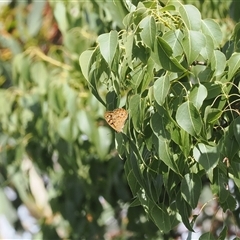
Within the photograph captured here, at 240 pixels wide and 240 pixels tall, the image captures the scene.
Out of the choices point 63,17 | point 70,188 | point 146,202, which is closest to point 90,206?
point 70,188

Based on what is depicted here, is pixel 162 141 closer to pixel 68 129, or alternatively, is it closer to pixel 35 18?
pixel 68 129

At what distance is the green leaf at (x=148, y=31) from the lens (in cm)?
167

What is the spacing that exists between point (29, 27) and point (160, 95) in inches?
94.5

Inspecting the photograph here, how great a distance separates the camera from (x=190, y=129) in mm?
1639

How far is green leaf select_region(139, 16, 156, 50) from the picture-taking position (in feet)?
5.47

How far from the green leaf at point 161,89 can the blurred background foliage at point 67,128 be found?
0.89 meters

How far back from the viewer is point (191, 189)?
1.72 m

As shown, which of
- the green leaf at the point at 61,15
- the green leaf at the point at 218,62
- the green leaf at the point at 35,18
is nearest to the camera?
the green leaf at the point at 218,62

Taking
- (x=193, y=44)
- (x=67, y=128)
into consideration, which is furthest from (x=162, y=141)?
(x=67, y=128)

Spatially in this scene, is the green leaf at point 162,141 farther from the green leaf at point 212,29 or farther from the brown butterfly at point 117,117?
the green leaf at point 212,29

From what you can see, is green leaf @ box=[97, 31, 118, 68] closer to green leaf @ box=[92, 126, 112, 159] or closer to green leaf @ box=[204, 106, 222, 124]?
green leaf @ box=[204, 106, 222, 124]

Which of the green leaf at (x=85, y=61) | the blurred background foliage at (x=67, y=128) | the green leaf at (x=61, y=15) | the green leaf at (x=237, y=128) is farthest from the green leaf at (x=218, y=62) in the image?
the green leaf at (x=61, y=15)

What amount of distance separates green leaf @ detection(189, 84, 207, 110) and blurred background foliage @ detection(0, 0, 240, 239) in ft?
2.88

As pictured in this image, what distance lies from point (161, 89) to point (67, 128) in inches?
52.8
